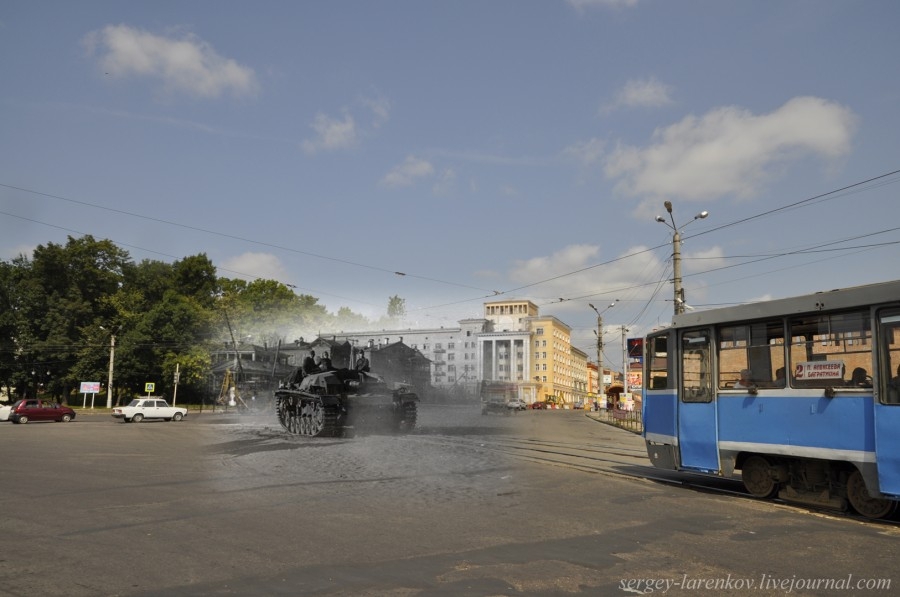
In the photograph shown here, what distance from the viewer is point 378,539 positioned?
7125mm

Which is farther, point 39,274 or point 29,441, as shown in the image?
point 39,274

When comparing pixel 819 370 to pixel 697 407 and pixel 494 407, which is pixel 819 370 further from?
pixel 494 407

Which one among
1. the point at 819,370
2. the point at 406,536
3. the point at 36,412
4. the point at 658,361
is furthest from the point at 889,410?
the point at 36,412

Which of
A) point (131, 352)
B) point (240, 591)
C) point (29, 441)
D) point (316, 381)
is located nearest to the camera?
point (240, 591)

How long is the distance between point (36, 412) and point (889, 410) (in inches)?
1601

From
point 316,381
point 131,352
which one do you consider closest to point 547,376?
point 131,352

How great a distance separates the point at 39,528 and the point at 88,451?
11.1 m

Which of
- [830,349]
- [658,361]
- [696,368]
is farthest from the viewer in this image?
[658,361]

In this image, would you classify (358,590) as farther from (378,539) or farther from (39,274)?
(39,274)

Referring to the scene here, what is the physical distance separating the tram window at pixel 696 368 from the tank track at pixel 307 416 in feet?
49.7

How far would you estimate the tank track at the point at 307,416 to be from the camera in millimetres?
24141

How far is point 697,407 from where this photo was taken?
1146 cm

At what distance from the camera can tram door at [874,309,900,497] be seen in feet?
27.1

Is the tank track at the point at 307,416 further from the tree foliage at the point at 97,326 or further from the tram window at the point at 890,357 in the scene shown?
the tree foliage at the point at 97,326
